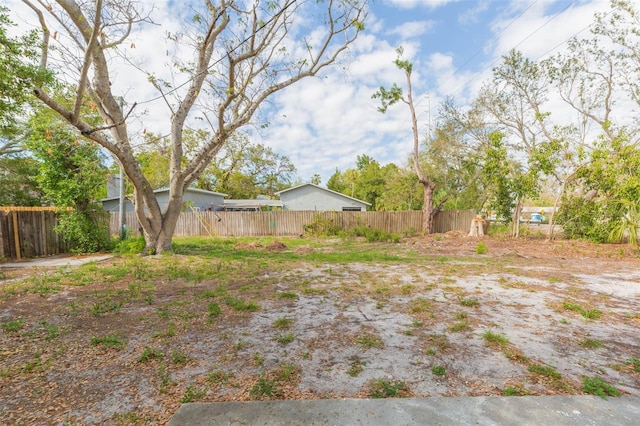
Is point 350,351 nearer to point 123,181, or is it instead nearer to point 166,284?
point 166,284

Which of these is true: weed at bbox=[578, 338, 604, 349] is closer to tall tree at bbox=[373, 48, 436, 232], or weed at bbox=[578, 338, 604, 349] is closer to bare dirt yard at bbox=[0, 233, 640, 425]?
bare dirt yard at bbox=[0, 233, 640, 425]

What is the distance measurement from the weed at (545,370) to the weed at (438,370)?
0.76 meters

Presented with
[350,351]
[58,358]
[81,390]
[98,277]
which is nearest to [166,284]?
[98,277]

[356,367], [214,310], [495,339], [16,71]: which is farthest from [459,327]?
[16,71]

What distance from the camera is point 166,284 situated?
5.44m

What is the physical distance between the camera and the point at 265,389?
222 cm

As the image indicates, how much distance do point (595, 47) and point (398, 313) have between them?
56.0 feet

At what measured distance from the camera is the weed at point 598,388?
215cm

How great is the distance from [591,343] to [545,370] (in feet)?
3.31

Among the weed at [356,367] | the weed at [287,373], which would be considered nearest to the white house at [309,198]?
the weed at [356,367]

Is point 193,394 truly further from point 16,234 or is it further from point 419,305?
point 16,234

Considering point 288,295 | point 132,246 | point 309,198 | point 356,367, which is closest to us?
point 356,367

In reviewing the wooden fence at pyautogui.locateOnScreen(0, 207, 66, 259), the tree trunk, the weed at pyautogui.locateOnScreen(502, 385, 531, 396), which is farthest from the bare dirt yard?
the tree trunk

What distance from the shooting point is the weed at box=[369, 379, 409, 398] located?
7.05ft
